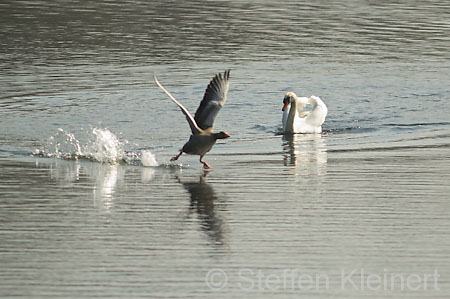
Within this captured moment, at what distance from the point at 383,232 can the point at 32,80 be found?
1301 cm

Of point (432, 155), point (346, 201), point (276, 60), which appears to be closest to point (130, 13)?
point (276, 60)

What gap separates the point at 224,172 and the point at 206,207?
1.94m

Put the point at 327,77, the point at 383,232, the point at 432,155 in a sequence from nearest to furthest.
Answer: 1. the point at 383,232
2. the point at 432,155
3. the point at 327,77

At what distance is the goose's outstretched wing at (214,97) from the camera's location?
12.7 metres

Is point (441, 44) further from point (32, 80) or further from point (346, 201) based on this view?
point (346, 201)

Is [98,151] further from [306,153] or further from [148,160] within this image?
[306,153]

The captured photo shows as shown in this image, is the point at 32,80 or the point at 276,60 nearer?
the point at 32,80

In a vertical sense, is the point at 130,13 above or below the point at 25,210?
above

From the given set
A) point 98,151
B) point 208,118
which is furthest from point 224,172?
point 98,151

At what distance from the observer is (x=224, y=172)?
500 inches

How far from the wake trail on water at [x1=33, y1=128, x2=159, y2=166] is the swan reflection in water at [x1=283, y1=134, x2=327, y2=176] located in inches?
82.0

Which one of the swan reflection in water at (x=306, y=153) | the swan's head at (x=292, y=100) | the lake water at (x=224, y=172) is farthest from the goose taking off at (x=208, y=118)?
the swan's head at (x=292, y=100)

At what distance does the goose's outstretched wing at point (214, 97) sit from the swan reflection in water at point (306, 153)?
141 cm

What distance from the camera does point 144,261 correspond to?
8.68 meters
